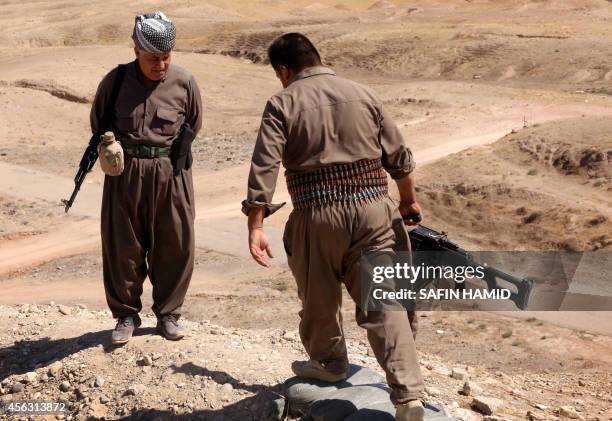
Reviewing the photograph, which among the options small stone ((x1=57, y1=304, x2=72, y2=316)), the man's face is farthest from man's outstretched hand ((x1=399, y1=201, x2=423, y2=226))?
small stone ((x1=57, y1=304, x2=72, y2=316))

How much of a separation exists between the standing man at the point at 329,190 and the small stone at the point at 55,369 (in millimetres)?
2065

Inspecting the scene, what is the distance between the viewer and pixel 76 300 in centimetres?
940

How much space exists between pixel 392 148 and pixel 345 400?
4.24 feet

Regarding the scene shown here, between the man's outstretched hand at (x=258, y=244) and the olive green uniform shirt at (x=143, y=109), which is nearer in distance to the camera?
the man's outstretched hand at (x=258, y=244)

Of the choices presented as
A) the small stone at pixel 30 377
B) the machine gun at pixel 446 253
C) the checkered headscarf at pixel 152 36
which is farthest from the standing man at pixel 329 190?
the small stone at pixel 30 377

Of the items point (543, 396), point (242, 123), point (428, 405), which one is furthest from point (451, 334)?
point (242, 123)

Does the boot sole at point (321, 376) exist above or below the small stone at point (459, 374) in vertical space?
above

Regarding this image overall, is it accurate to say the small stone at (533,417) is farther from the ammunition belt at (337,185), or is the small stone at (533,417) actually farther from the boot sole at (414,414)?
the ammunition belt at (337,185)

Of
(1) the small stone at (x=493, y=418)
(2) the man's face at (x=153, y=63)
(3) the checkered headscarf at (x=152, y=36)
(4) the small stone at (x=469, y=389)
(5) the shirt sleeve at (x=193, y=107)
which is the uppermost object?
(3) the checkered headscarf at (x=152, y=36)

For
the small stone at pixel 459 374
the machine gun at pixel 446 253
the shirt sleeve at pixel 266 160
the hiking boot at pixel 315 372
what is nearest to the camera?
the shirt sleeve at pixel 266 160

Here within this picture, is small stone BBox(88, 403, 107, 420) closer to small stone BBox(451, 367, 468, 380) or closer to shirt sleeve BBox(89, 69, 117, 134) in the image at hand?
shirt sleeve BBox(89, 69, 117, 134)

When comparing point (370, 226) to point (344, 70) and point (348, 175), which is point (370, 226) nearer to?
point (348, 175)

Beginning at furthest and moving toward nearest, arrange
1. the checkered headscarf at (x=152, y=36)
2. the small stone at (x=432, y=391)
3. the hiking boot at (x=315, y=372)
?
1. the small stone at (x=432, y=391)
2. the checkered headscarf at (x=152, y=36)
3. the hiking boot at (x=315, y=372)

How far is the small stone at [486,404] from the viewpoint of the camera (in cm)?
535
